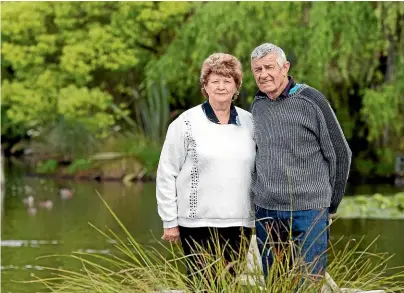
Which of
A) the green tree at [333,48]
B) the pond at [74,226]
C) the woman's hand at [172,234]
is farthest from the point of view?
the green tree at [333,48]

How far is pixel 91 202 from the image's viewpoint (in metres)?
18.9

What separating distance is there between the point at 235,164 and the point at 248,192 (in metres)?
0.16

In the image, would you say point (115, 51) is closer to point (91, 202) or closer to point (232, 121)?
point (91, 202)

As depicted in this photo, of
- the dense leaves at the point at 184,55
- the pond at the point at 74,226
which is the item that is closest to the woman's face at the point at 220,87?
the pond at the point at 74,226

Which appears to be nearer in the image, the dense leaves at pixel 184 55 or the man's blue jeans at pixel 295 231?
the man's blue jeans at pixel 295 231

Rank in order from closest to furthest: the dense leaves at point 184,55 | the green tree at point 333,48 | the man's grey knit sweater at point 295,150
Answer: the man's grey knit sweater at point 295,150 < the green tree at point 333,48 < the dense leaves at point 184,55

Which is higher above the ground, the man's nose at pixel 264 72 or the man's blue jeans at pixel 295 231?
the man's nose at pixel 264 72

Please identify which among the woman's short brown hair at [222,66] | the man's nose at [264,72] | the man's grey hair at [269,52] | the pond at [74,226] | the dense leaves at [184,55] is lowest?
the pond at [74,226]

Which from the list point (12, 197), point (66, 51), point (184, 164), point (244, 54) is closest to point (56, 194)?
point (12, 197)

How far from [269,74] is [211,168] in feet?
1.79

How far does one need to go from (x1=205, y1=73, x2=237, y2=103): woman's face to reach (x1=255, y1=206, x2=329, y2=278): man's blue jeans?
56 centimetres

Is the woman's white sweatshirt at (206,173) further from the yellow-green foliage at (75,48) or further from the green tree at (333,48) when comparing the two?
the yellow-green foliage at (75,48)

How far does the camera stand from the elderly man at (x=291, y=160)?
598 cm

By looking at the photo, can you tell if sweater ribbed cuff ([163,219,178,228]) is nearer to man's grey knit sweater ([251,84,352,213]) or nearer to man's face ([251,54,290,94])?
man's grey knit sweater ([251,84,352,213])
